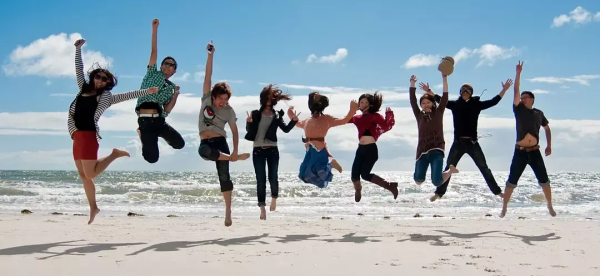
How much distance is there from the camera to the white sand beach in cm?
521

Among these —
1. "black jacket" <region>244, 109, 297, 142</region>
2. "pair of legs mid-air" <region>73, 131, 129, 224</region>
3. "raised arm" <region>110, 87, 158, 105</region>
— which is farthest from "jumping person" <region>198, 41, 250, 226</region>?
"pair of legs mid-air" <region>73, 131, 129, 224</region>

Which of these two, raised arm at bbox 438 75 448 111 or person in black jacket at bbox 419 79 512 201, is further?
person in black jacket at bbox 419 79 512 201

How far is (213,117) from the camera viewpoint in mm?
7898

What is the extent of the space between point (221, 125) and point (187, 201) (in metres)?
16.3

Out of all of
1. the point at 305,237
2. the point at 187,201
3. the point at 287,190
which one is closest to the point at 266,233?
the point at 305,237

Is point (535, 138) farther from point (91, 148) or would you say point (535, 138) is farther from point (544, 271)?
point (91, 148)

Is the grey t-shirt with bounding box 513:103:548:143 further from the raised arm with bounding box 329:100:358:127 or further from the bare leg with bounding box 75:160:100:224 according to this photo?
the bare leg with bounding box 75:160:100:224

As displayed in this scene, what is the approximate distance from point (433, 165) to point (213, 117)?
359 centimetres

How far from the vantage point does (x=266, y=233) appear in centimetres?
792

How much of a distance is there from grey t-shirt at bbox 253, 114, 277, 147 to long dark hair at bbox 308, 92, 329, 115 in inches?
29.3

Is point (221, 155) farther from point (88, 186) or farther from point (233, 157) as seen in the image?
point (88, 186)

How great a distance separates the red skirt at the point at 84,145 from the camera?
7387mm

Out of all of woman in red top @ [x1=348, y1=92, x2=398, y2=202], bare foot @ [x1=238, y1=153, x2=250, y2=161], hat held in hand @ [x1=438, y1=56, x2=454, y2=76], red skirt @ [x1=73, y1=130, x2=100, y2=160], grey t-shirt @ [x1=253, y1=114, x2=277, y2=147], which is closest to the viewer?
red skirt @ [x1=73, y1=130, x2=100, y2=160]

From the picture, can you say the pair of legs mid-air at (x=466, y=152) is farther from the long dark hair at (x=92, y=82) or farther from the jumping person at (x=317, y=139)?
the long dark hair at (x=92, y=82)
